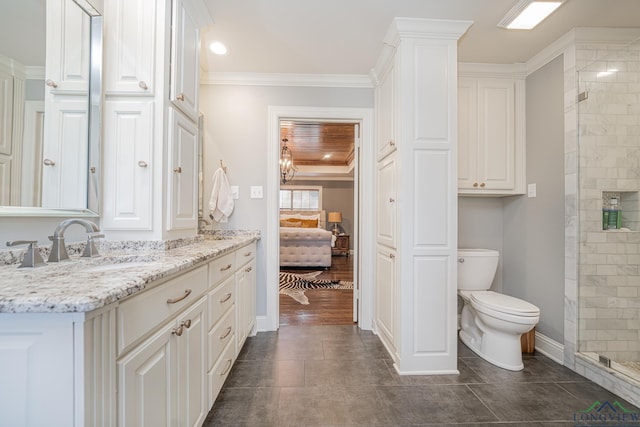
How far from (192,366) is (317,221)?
695 centimetres

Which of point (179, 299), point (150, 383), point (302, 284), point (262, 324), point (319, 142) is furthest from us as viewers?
point (319, 142)

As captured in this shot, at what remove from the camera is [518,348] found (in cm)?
200

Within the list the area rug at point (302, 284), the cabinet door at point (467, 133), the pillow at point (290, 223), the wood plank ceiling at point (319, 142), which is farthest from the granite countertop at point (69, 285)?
the pillow at point (290, 223)

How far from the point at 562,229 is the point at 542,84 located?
1.19 metres

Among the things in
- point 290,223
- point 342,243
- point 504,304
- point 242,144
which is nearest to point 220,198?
point 242,144

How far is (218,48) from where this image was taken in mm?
Result: 2232

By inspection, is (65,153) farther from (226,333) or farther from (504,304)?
(504,304)

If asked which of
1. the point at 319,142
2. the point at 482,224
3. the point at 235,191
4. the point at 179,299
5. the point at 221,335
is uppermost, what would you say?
the point at 319,142

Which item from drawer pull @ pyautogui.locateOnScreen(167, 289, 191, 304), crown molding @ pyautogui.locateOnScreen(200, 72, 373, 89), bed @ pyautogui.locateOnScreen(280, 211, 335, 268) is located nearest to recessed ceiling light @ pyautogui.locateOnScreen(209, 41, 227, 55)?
crown molding @ pyautogui.locateOnScreen(200, 72, 373, 89)

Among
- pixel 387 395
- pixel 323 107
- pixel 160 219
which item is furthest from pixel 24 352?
pixel 323 107

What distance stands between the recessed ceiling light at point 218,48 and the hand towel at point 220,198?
95 cm

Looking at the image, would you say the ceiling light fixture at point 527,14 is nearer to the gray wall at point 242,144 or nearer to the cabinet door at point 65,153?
the gray wall at point 242,144

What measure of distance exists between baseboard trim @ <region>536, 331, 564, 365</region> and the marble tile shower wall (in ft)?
0.52

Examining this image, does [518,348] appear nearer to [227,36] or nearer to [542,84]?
[542,84]
